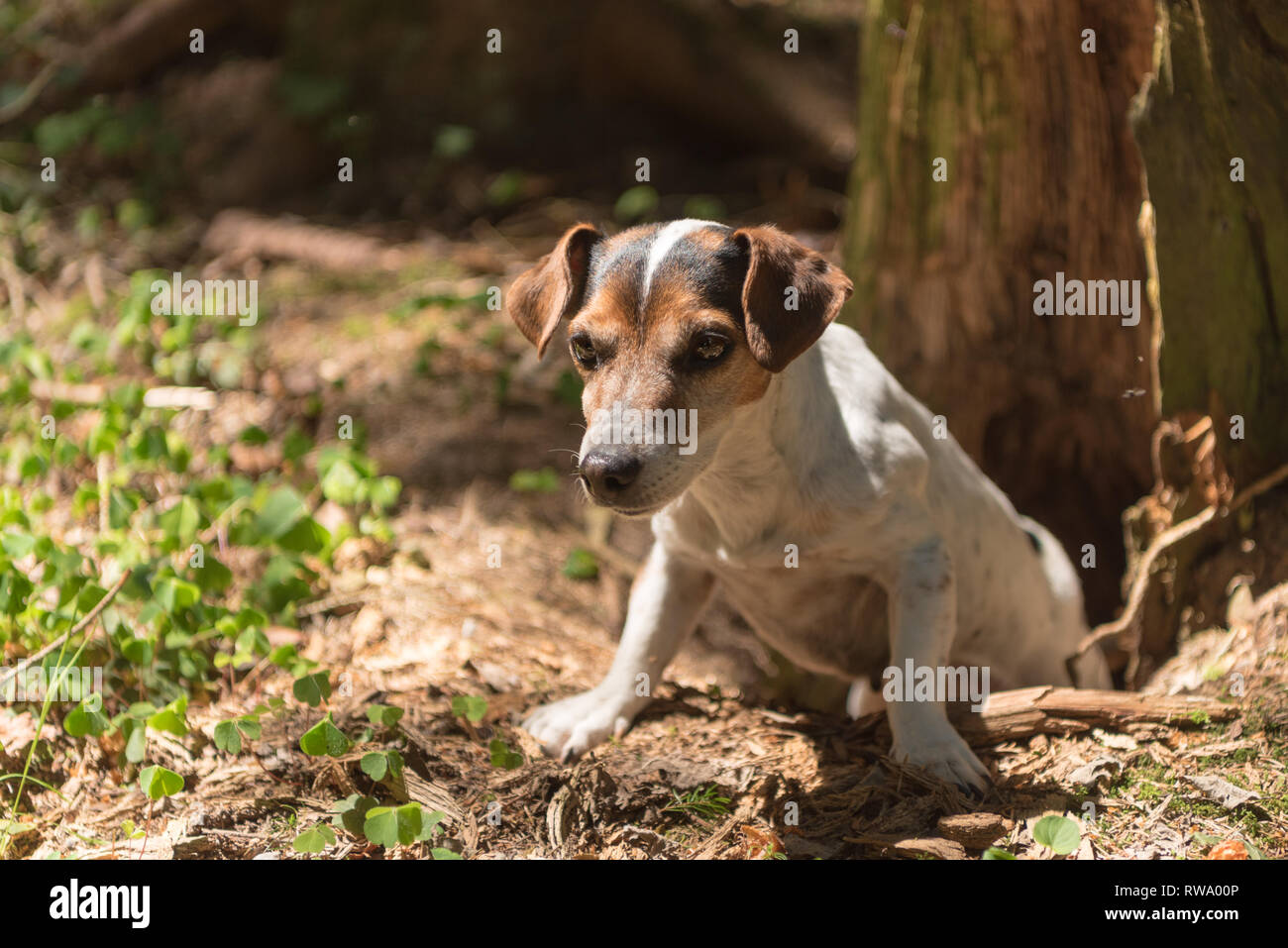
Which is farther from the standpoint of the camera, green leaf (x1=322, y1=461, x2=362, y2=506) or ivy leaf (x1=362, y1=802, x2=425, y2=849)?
green leaf (x1=322, y1=461, x2=362, y2=506)

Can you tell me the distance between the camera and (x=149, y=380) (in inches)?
255

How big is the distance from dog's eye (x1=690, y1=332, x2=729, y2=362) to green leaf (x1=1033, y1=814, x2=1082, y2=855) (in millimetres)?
1635

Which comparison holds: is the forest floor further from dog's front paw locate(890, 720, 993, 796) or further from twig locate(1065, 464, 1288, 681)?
twig locate(1065, 464, 1288, 681)

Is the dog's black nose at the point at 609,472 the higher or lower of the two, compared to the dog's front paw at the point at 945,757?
higher

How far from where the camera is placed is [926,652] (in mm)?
3939

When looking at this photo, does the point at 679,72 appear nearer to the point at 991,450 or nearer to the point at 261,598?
the point at 991,450

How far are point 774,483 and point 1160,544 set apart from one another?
2.18 metres

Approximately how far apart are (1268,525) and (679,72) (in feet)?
19.7

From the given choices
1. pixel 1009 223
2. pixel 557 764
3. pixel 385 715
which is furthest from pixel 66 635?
pixel 1009 223

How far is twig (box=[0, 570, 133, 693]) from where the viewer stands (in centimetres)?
384

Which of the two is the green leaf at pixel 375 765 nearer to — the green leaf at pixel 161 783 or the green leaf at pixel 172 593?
the green leaf at pixel 161 783

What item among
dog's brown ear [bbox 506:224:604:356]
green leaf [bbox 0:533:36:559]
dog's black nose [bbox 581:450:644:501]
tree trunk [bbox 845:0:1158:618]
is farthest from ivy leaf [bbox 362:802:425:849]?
tree trunk [bbox 845:0:1158:618]

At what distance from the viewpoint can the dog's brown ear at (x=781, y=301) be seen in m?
3.42

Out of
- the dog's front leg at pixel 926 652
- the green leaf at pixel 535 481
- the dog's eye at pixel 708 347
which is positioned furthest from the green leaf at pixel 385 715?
the green leaf at pixel 535 481
